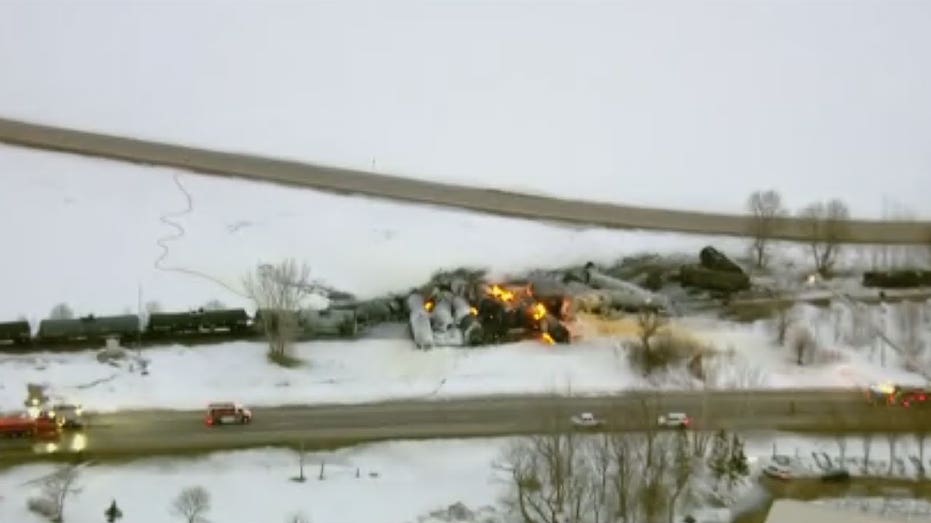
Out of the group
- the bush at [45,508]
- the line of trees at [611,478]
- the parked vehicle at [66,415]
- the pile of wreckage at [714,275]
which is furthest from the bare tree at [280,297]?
the pile of wreckage at [714,275]

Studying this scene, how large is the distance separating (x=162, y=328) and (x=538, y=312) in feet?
17.9

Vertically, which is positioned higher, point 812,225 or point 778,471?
point 812,225

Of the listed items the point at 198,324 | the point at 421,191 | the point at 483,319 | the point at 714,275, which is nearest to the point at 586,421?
the point at 483,319

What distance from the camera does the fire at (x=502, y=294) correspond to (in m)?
22.7

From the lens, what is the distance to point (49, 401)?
19750mm

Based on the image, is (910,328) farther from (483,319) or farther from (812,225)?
(483,319)

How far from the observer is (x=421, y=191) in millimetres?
27562

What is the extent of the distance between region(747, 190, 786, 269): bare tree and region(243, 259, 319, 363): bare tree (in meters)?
7.35

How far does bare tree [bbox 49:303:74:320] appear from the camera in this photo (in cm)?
2255

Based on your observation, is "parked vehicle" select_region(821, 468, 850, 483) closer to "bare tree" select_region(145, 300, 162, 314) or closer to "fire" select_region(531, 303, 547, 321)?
"fire" select_region(531, 303, 547, 321)

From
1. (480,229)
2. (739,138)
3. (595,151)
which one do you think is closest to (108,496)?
(480,229)

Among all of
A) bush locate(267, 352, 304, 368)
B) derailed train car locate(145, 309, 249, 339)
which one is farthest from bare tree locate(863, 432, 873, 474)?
derailed train car locate(145, 309, 249, 339)

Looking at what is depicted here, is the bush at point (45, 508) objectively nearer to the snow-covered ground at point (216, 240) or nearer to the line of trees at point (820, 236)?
the snow-covered ground at point (216, 240)

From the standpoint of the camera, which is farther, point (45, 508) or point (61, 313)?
point (61, 313)
